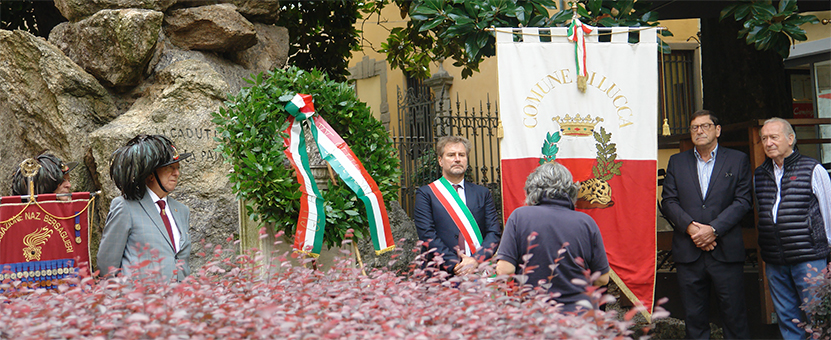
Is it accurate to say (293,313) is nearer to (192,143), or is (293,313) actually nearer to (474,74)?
(192,143)

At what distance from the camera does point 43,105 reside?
555 centimetres

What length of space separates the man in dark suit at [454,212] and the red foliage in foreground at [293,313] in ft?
5.71

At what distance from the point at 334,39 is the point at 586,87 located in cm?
573

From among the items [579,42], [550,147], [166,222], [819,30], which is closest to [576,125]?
[550,147]

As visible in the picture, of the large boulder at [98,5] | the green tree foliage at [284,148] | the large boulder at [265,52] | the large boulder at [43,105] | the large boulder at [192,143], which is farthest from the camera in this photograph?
the large boulder at [265,52]

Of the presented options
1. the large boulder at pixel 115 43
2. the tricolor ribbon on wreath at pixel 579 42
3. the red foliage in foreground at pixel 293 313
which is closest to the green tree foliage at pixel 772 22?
the tricolor ribbon on wreath at pixel 579 42

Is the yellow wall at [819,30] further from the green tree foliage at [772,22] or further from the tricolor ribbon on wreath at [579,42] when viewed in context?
the tricolor ribbon on wreath at [579,42]

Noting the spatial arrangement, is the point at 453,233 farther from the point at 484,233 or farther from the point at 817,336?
the point at 817,336

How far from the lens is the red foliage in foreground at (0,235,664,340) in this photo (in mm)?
2182

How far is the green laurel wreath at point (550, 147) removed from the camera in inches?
190

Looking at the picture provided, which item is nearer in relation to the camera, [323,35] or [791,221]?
[791,221]

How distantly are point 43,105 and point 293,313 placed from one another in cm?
431

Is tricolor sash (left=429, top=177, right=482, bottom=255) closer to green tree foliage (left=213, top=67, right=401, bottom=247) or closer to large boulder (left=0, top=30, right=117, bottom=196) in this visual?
green tree foliage (left=213, top=67, right=401, bottom=247)

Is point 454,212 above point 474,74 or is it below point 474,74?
below
